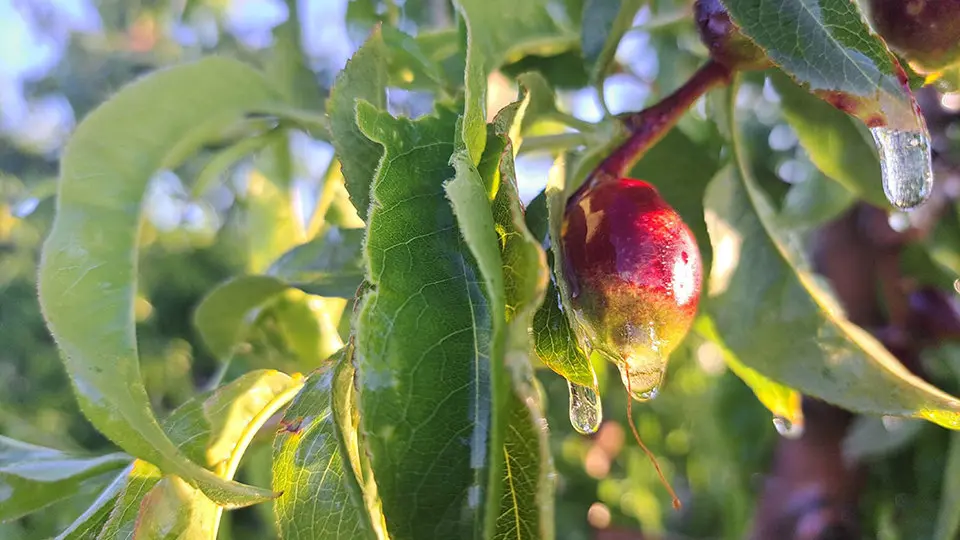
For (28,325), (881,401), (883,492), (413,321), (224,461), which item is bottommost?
(28,325)

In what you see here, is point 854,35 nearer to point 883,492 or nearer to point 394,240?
point 394,240

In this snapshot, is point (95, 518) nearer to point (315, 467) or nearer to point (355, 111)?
point (315, 467)

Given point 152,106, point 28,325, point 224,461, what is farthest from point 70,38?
point 224,461

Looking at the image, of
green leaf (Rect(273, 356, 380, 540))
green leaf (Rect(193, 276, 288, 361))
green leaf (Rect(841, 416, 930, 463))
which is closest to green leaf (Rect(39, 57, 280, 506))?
green leaf (Rect(273, 356, 380, 540))

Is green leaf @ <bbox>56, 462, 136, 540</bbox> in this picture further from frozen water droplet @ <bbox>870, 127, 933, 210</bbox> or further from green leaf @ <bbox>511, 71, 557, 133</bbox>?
frozen water droplet @ <bbox>870, 127, 933, 210</bbox>

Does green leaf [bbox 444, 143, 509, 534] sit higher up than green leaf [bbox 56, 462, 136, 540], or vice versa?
green leaf [bbox 444, 143, 509, 534]

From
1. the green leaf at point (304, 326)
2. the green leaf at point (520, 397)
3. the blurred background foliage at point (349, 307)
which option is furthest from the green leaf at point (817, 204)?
the green leaf at point (520, 397)

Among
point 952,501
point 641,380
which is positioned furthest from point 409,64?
point 952,501
